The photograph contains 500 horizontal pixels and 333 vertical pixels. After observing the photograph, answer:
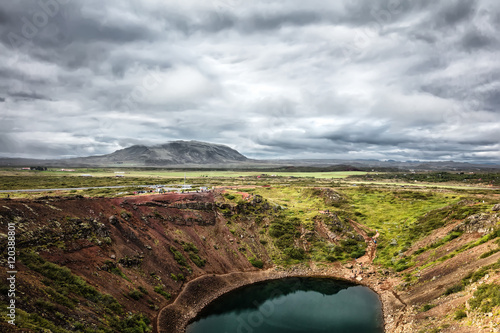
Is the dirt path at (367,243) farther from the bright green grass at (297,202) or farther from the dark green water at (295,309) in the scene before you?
the bright green grass at (297,202)

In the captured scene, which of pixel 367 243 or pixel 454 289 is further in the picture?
pixel 367 243

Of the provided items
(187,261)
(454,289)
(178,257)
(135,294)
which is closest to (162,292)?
(135,294)

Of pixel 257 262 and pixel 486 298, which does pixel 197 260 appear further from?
pixel 486 298

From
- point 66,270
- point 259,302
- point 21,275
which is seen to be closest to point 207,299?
point 259,302

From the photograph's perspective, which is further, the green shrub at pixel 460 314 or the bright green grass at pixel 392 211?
the bright green grass at pixel 392 211

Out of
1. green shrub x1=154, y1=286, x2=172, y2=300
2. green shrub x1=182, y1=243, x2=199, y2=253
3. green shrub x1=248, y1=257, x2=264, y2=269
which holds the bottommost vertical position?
green shrub x1=248, y1=257, x2=264, y2=269

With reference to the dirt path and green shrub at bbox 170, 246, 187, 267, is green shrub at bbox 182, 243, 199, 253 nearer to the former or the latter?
green shrub at bbox 170, 246, 187, 267

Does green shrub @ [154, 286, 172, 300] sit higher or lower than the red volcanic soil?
lower

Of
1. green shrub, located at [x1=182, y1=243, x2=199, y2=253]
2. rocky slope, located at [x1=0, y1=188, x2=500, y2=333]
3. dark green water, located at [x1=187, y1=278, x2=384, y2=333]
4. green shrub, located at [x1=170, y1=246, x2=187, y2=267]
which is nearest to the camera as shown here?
rocky slope, located at [x1=0, y1=188, x2=500, y2=333]

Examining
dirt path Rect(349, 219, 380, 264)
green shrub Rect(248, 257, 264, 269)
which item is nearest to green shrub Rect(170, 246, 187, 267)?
green shrub Rect(248, 257, 264, 269)

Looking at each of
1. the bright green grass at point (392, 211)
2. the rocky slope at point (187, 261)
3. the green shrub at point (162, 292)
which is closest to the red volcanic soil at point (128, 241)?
the rocky slope at point (187, 261)
